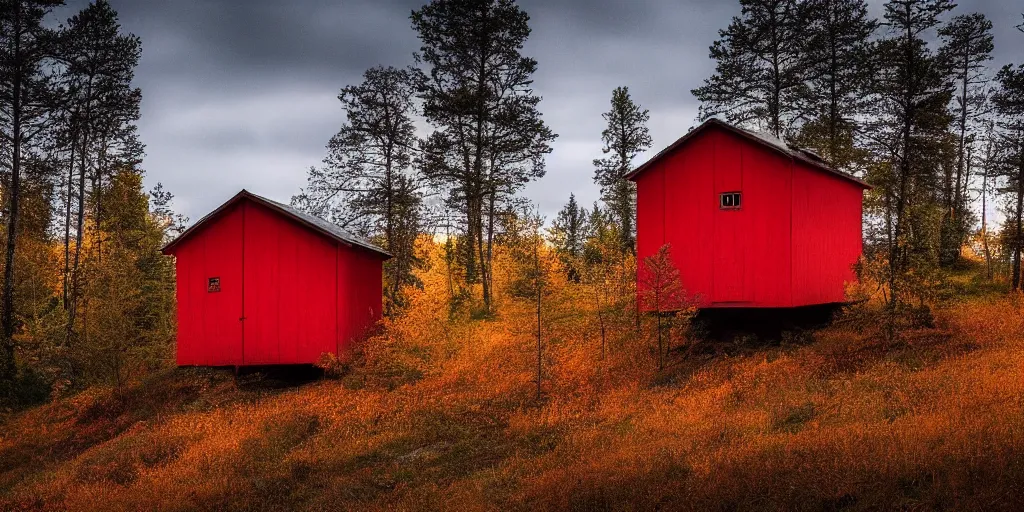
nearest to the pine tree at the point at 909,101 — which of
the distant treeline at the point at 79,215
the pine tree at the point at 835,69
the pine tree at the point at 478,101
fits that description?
the pine tree at the point at 835,69

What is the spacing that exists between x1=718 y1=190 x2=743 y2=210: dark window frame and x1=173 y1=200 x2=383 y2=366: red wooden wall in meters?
13.0

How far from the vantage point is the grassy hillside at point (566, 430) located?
25.4 feet

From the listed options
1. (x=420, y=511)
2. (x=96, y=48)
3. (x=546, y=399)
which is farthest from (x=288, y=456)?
(x=96, y=48)

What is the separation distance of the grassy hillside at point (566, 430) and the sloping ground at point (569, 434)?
50 mm

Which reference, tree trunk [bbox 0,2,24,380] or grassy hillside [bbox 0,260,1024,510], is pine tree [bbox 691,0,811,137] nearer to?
grassy hillside [bbox 0,260,1024,510]

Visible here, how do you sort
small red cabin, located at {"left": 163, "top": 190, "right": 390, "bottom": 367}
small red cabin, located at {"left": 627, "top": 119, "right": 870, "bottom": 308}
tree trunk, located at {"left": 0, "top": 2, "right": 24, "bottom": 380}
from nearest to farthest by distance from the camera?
small red cabin, located at {"left": 627, "top": 119, "right": 870, "bottom": 308} < small red cabin, located at {"left": 163, "top": 190, "right": 390, "bottom": 367} < tree trunk, located at {"left": 0, "top": 2, "right": 24, "bottom": 380}

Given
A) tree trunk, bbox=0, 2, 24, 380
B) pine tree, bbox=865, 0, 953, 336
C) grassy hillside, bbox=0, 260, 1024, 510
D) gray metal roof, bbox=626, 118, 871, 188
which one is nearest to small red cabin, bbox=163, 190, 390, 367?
grassy hillside, bbox=0, 260, 1024, 510

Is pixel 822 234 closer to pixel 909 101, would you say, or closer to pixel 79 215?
pixel 909 101

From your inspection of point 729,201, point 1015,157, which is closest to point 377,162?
point 729,201

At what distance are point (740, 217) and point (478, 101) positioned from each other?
14684 mm

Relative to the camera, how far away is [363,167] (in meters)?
29.0

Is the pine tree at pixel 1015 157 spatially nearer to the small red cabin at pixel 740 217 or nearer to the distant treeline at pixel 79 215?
the small red cabin at pixel 740 217

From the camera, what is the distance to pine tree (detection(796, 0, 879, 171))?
26969 millimetres

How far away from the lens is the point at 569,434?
1194 cm
